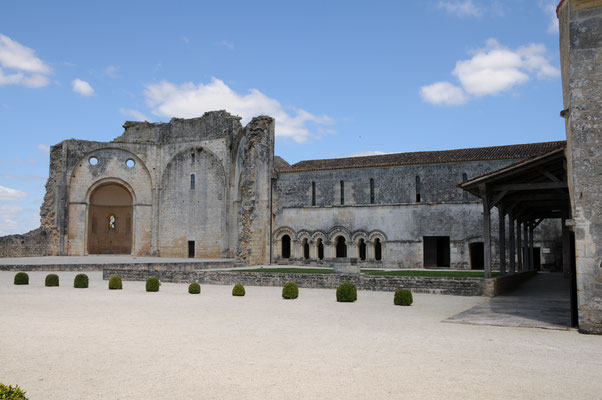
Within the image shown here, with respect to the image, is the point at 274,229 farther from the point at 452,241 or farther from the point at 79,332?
the point at 79,332

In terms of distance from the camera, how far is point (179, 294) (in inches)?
604

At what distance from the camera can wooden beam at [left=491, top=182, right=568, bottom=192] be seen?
11719mm

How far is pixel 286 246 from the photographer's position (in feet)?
106


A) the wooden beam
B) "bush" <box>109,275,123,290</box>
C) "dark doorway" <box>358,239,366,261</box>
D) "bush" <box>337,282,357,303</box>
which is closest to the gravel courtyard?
"bush" <box>337,282,357,303</box>

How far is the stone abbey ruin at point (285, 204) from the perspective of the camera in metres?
23.9

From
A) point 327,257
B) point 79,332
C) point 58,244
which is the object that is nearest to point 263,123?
point 327,257

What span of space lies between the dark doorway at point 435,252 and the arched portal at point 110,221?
2348cm

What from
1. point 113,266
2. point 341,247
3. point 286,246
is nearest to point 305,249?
point 286,246

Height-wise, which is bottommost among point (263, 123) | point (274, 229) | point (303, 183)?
point (274, 229)

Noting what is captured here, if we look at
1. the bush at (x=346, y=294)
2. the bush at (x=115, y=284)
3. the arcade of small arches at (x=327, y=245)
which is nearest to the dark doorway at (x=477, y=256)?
the arcade of small arches at (x=327, y=245)

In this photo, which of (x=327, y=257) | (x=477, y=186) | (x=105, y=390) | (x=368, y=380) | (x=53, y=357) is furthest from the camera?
(x=327, y=257)

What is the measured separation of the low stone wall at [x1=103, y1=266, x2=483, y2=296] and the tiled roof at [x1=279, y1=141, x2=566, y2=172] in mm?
12205

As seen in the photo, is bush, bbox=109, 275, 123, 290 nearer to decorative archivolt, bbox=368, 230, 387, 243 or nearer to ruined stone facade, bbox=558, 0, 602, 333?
ruined stone facade, bbox=558, 0, 602, 333

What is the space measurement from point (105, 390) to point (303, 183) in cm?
2644
